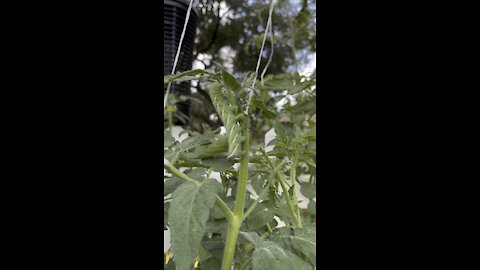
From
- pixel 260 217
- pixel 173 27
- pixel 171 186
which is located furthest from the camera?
pixel 173 27

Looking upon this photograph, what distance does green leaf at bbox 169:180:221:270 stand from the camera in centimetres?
32

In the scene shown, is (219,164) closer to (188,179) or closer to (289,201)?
(188,179)

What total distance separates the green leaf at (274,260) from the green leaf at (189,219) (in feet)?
0.21

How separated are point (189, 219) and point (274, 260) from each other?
0.29ft

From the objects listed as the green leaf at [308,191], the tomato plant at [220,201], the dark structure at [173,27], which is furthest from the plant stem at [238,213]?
the dark structure at [173,27]

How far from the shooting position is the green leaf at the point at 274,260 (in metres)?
0.36

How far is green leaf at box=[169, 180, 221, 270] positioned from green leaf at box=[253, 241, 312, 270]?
63 millimetres

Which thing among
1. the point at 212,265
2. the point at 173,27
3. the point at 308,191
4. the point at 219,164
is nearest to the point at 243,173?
the point at 219,164

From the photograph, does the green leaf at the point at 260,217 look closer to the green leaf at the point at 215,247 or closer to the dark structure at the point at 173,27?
the green leaf at the point at 215,247

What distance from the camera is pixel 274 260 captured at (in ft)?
1.20
